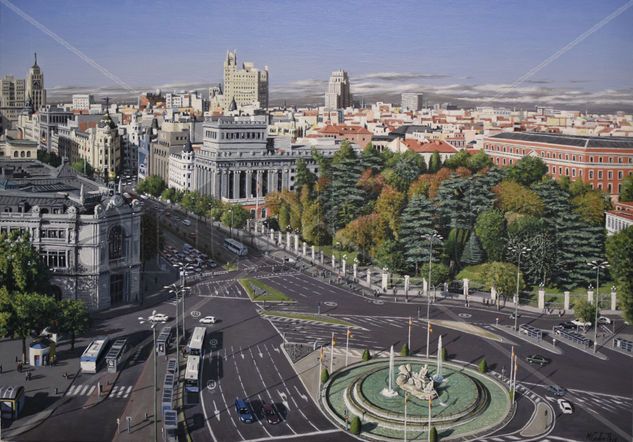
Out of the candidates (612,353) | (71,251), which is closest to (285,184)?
(71,251)

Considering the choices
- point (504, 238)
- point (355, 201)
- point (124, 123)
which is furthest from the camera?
point (124, 123)

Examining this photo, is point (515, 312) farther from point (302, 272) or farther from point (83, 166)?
point (83, 166)

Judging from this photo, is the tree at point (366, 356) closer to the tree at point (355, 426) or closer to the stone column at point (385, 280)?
the tree at point (355, 426)

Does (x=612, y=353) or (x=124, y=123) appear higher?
(x=124, y=123)

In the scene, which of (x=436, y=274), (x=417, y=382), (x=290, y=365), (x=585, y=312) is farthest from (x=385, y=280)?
(x=417, y=382)

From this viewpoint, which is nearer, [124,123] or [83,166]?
[83,166]

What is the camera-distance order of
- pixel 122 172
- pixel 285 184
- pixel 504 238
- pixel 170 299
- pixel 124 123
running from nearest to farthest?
pixel 170 299 < pixel 504 238 < pixel 285 184 < pixel 122 172 < pixel 124 123

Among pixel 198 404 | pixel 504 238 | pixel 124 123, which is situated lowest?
pixel 198 404

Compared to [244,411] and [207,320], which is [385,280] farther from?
[244,411]
